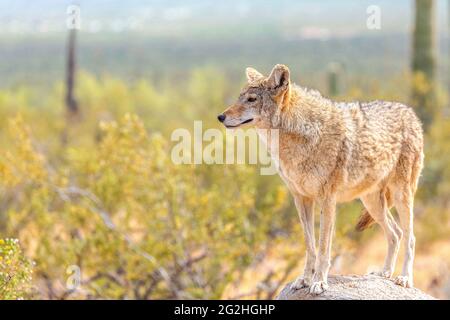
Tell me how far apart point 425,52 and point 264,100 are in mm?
14726

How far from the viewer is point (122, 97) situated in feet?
100

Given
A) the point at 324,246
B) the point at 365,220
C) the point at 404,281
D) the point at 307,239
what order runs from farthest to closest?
the point at 365,220 → the point at 404,281 → the point at 307,239 → the point at 324,246

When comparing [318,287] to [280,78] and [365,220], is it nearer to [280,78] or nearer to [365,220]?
[365,220]

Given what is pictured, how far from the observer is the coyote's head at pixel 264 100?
7918 millimetres

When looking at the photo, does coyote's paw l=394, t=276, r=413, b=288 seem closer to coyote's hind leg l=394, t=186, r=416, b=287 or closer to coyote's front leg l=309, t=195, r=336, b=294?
coyote's hind leg l=394, t=186, r=416, b=287

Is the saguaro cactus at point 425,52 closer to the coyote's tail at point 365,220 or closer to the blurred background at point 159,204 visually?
the blurred background at point 159,204

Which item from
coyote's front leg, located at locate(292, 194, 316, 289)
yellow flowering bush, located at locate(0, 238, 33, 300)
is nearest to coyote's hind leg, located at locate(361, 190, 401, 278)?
coyote's front leg, located at locate(292, 194, 316, 289)

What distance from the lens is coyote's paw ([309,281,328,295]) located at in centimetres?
799

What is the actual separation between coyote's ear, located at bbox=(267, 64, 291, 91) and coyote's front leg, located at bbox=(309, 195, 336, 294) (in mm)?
986

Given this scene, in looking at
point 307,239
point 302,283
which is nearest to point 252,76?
point 307,239

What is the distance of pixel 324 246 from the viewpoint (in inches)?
317

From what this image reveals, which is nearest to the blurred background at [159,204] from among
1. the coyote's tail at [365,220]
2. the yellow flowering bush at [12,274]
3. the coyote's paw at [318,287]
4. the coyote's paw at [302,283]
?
the yellow flowering bush at [12,274]

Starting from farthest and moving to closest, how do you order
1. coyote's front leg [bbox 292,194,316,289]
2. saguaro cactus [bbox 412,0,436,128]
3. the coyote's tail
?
saguaro cactus [bbox 412,0,436,128] → the coyote's tail → coyote's front leg [bbox 292,194,316,289]

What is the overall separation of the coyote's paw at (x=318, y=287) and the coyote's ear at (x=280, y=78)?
1.60 meters
